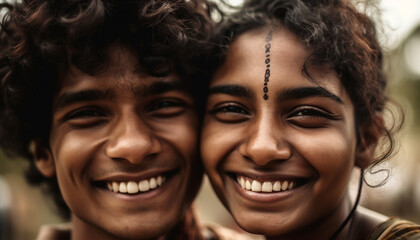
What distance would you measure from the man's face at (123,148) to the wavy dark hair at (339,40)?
0.47 metres

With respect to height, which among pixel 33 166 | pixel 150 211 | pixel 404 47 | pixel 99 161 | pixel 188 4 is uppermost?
pixel 188 4

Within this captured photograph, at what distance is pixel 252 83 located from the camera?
2270 mm

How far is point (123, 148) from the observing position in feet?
7.40

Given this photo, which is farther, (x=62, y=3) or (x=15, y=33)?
(x=15, y=33)

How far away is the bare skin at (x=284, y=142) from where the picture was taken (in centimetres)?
218

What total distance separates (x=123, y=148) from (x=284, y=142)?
0.83 m

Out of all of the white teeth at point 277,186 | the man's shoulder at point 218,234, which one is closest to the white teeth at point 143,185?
the white teeth at point 277,186

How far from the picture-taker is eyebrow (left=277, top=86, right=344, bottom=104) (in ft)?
7.17

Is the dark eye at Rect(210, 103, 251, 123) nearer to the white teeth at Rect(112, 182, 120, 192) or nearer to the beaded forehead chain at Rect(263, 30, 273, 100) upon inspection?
the beaded forehead chain at Rect(263, 30, 273, 100)

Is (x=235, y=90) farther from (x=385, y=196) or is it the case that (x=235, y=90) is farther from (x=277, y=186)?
(x=385, y=196)

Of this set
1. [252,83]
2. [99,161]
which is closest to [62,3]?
[99,161]

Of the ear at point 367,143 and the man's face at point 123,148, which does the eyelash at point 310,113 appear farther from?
the man's face at point 123,148

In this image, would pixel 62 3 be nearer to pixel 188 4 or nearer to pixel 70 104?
pixel 70 104

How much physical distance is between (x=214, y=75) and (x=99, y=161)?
2.68 feet
